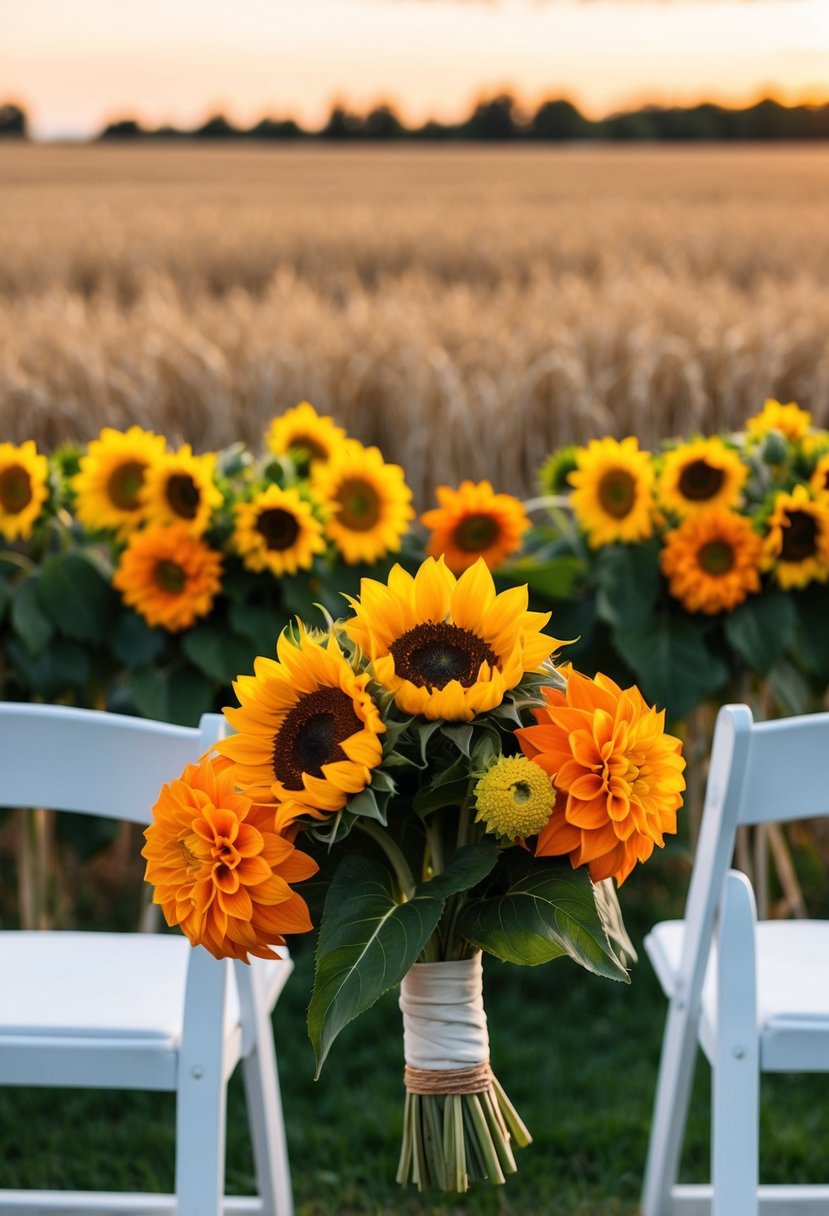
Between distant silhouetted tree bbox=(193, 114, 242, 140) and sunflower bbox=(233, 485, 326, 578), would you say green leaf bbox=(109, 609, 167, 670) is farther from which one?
distant silhouetted tree bbox=(193, 114, 242, 140)

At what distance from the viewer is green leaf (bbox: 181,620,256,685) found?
2.33m

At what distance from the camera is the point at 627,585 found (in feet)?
7.93

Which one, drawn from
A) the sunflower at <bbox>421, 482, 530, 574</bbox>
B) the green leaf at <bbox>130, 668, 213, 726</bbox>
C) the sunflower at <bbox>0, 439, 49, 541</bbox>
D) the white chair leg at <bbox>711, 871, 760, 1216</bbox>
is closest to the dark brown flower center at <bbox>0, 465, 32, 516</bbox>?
the sunflower at <bbox>0, 439, 49, 541</bbox>

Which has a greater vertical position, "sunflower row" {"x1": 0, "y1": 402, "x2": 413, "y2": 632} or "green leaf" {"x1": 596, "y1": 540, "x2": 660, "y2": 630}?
"sunflower row" {"x1": 0, "y1": 402, "x2": 413, "y2": 632}

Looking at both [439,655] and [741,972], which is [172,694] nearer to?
[741,972]

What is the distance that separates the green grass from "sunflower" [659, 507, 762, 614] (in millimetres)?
840

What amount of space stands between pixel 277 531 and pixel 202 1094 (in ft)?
3.58

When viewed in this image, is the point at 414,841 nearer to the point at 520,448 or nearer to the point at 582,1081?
the point at 582,1081

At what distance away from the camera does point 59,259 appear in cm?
764

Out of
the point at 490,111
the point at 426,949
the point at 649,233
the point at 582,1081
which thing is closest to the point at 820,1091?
the point at 582,1081

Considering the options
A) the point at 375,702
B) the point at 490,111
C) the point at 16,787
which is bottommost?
the point at 16,787

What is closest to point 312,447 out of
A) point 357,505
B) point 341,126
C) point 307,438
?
point 307,438

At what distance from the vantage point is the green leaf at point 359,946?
887mm

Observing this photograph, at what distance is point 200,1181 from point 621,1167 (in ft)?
3.69
